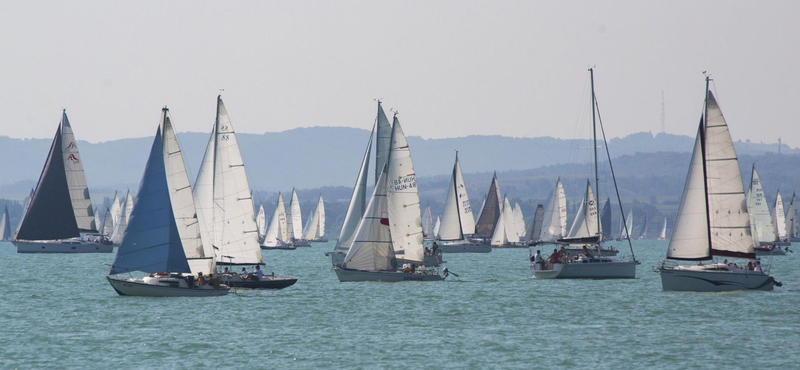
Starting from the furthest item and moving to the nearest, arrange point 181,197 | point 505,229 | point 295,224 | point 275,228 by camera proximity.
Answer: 1. point 295,224
2. point 275,228
3. point 505,229
4. point 181,197

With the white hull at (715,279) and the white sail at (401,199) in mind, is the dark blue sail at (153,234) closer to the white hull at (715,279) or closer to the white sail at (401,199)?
the white sail at (401,199)

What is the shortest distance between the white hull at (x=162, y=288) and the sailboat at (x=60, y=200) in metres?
40.0

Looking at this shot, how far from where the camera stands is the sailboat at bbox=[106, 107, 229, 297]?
4606 cm

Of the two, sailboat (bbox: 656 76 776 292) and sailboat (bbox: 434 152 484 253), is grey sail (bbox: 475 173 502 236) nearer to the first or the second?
sailboat (bbox: 434 152 484 253)

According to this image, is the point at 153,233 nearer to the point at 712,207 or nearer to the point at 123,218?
the point at 712,207

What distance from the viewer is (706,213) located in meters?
48.5

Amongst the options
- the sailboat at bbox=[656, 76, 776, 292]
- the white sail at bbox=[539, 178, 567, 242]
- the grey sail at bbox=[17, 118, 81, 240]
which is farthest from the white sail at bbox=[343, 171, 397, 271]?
the white sail at bbox=[539, 178, 567, 242]

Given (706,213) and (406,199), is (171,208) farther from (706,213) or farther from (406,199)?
(706,213)

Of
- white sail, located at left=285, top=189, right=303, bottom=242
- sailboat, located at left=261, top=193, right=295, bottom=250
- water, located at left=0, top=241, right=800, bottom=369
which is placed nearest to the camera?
water, located at left=0, top=241, right=800, bottom=369

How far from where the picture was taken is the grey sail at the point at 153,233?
46.0 meters

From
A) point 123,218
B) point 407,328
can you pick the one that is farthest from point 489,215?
point 407,328

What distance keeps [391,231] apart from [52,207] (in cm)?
4063

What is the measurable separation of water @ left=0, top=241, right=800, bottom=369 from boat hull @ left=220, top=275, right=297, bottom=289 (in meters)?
0.55

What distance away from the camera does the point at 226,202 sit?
5191 centimetres
